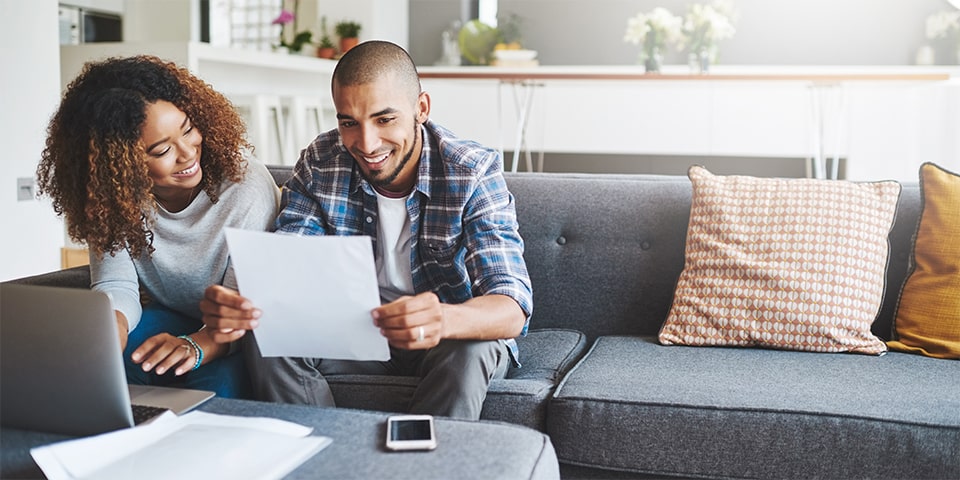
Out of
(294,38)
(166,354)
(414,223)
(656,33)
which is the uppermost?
(294,38)

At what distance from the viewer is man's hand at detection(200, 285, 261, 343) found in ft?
4.90

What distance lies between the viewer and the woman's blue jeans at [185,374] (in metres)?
1.79

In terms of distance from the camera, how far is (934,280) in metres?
2.06

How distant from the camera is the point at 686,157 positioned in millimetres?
6539

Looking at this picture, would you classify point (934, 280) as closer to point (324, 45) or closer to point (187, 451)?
point (187, 451)

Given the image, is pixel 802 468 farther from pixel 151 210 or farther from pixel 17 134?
pixel 17 134

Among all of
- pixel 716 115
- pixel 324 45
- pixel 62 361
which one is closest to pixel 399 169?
pixel 62 361

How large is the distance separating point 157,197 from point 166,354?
41cm

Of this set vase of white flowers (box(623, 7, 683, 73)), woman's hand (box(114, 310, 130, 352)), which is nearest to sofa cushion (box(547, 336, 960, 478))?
woman's hand (box(114, 310, 130, 352))

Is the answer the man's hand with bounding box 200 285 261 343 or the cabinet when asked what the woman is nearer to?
the man's hand with bounding box 200 285 261 343

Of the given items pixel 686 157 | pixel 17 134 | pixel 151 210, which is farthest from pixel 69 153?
pixel 686 157

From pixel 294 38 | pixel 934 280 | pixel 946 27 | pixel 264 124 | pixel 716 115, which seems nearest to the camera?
pixel 934 280

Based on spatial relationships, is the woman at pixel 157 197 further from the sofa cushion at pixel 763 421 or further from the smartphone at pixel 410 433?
the sofa cushion at pixel 763 421

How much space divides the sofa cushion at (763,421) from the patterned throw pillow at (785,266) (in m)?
0.16
